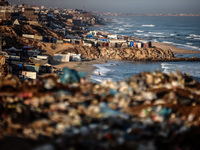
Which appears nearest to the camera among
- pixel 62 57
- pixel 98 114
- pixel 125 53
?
pixel 98 114

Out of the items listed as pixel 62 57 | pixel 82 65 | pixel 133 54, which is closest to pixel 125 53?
pixel 133 54

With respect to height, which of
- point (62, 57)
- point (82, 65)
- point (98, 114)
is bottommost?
point (82, 65)

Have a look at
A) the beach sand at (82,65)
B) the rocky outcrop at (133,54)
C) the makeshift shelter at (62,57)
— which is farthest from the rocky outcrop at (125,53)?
the beach sand at (82,65)

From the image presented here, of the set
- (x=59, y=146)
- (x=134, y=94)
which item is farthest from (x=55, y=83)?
(x=59, y=146)

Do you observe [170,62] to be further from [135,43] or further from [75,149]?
[75,149]

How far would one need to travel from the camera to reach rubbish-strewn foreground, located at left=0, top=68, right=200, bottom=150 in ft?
18.6

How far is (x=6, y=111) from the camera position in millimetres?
6762

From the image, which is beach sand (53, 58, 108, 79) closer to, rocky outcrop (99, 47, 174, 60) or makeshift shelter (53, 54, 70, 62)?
makeshift shelter (53, 54, 70, 62)

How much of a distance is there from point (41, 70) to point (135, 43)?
17290 millimetres

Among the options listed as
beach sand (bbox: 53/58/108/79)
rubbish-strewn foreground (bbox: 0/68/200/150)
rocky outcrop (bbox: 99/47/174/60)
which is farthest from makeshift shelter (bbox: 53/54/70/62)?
rubbish-strewn foreground (bbox: 0/68/200/150)

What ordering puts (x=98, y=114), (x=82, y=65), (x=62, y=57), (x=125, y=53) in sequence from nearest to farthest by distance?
(x=98, y=114) < (x=82, y=65) < (x=62, y=57) < (x=125, y=53)

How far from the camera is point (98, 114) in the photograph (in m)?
6.48

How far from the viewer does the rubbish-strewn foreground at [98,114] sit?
5.67 meters

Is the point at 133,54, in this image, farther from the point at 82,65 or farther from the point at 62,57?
the point at 62,57
